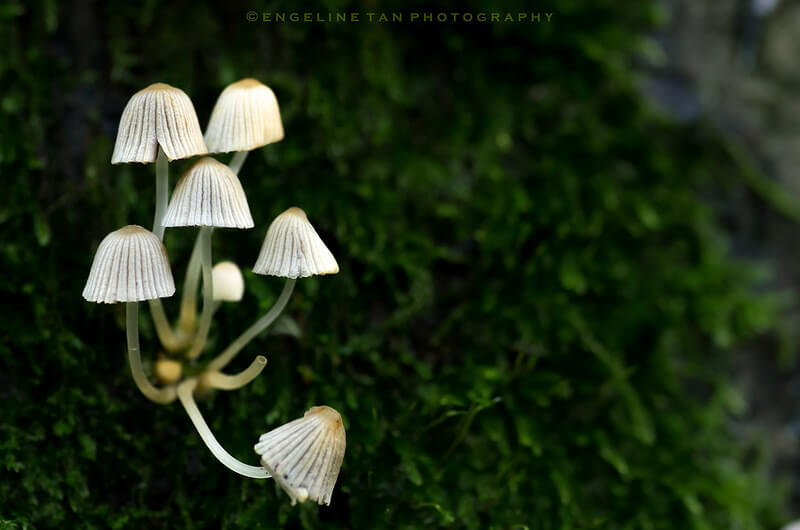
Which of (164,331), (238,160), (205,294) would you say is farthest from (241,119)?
(164,331)

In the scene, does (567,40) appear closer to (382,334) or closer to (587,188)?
(587,188)

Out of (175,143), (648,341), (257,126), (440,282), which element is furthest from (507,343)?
(175,143)

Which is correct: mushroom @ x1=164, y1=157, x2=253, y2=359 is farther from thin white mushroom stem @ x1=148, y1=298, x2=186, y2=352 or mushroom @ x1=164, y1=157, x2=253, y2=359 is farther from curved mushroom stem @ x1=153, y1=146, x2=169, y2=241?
thin white mushroom stem @ x1=148, y1=298, x2=186, y2=352

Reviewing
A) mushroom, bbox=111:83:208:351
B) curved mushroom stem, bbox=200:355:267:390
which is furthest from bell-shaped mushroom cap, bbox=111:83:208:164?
curved mushroom stem, bbox=200:355:267:390

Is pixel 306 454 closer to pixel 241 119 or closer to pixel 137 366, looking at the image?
pixel 137 366

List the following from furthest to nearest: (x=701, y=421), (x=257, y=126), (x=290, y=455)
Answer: (x=701, y=421) < (x=257, y=126) < (x=290, y=455)
